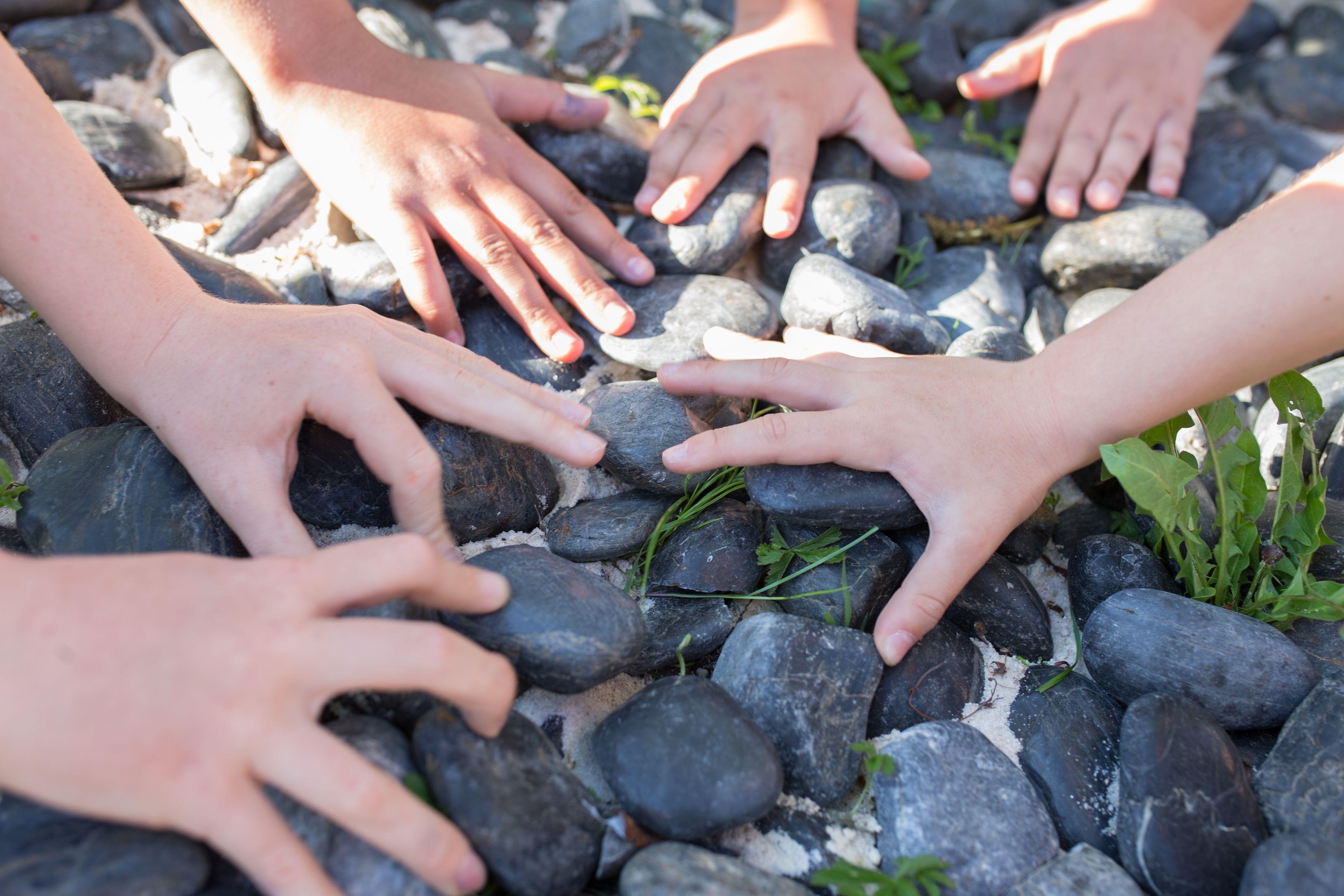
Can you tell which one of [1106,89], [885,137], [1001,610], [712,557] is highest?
[885,137]

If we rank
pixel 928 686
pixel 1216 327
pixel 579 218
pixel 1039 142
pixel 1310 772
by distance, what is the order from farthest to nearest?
pixel 1039 142
pixel 579 218
pixel 928 686
pixel 1216 327
pixel 1310 772

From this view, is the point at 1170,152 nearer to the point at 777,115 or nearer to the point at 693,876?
the point at 777,115

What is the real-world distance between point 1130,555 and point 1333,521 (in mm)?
545

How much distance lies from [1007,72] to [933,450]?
2248 millimetres

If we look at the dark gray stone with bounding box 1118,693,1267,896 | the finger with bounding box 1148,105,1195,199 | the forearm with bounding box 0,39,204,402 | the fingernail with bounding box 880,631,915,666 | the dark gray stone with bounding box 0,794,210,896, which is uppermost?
the forearm with bounding box 0,39,204,402

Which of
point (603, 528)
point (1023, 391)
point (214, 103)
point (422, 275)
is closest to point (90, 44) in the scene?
point (214, 103)

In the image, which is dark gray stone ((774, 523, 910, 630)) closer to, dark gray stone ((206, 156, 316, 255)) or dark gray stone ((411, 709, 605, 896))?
dark gray stone ((411, 709, 605, 896))

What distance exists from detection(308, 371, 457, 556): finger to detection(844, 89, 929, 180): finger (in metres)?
2.00

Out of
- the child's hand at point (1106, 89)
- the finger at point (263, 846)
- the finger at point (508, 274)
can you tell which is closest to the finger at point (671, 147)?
the finger at point (508, 274)

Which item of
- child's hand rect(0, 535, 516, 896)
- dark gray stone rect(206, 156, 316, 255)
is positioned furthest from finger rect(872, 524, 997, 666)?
dark gray stone rect(206, 156, 316, 255)

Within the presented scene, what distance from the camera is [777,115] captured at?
9.18 feet

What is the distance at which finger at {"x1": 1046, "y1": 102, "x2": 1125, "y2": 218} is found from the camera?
2953 mm

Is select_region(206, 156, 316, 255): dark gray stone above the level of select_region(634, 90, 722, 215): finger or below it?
above

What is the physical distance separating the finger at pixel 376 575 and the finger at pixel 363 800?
0.74 feet
